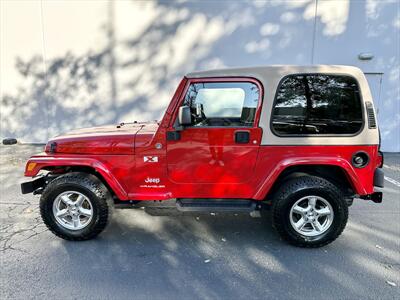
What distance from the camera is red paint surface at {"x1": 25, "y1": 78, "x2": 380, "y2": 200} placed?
3.03 meters

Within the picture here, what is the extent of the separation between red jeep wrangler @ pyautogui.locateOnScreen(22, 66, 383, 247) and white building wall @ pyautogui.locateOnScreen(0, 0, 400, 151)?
16.8 feet

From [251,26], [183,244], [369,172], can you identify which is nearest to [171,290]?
[183,244]

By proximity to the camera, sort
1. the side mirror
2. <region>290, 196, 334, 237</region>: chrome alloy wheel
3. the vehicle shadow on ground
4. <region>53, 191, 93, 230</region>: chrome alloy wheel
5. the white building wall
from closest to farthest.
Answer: the vehicle shadow on ground < the side mirror < <region>290, 196, 334, 237</region>: chrome alloy wheel < <region>53, 191, 93, 230</region>: chrome alloy wheel < the white building wall

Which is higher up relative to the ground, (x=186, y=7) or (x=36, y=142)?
(x=186, y=7)

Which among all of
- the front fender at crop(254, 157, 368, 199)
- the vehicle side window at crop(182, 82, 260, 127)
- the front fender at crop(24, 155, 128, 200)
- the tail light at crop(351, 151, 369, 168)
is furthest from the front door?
the tail light at crop(351, 151, 369, 168)

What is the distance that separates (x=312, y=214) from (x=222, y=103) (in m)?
1.59

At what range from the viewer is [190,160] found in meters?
3.13

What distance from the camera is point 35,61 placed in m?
8.33

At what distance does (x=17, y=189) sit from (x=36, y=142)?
430cm

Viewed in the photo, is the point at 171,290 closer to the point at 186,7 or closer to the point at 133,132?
the point at 133,132

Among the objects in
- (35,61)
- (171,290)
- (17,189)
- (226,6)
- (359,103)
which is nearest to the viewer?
(171,290)

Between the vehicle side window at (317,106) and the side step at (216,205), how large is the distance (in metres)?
0.90

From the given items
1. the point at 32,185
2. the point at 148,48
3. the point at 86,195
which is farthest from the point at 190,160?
the point at 148,48

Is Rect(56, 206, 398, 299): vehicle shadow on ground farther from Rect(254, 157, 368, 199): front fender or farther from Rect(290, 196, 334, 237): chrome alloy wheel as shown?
Rect(254, 157, 368, 199): front fender
